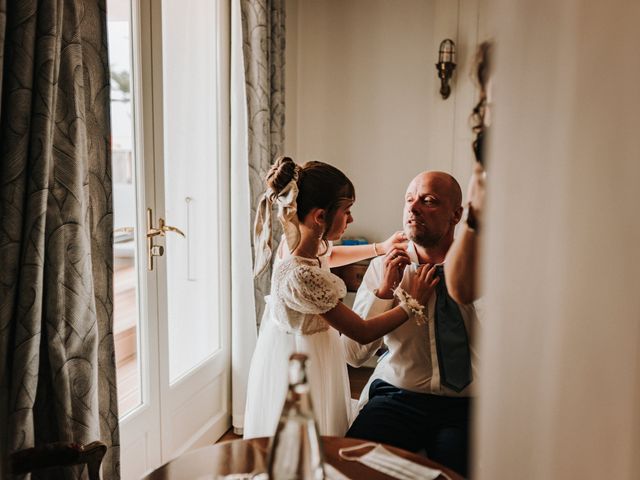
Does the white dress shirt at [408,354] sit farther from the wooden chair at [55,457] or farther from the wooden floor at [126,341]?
the wooden floor at [126,341]

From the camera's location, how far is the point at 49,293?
3.90 ft

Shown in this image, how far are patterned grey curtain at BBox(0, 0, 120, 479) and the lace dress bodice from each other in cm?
42

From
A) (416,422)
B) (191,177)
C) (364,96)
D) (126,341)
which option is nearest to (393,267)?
(416,422)

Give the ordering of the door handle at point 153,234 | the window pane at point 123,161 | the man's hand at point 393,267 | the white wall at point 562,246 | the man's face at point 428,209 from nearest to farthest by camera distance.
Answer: the white wall at point 562,246
the man's face at point 428,209
the man's hand at point 393,267
the window pane at point 123,161
the door handle at point 153,234

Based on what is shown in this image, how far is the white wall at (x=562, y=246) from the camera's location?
210 mm

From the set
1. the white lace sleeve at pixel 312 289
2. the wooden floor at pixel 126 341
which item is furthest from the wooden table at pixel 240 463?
the wooden floor at pixel 126 341

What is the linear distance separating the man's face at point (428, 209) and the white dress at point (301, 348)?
41cm

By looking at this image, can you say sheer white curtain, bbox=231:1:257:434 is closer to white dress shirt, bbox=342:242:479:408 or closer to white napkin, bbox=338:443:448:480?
white dress shirt, bbox=342:242:479:408

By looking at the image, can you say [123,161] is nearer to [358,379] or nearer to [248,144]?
[248,144]

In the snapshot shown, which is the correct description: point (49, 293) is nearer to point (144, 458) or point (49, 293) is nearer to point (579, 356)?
point (144, 458)

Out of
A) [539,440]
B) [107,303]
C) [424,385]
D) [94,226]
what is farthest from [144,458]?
[539,440]

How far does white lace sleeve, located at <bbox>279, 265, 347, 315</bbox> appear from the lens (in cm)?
140

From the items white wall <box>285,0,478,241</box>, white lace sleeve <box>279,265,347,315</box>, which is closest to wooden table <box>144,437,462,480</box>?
white lace sleeve <box>279,265,347,315</box>

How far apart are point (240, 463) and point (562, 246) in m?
0.90
